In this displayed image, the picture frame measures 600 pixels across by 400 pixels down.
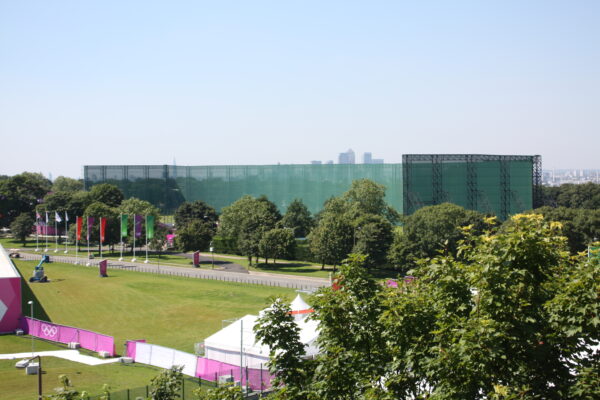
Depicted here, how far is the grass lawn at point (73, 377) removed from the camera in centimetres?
2931

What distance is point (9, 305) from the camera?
140 feet

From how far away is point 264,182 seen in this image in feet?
434

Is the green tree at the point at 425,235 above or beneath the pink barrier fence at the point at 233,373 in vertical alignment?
above

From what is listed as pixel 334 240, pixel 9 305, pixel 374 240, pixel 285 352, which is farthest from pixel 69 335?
pixel 334 240

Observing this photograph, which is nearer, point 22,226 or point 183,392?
point 183,392

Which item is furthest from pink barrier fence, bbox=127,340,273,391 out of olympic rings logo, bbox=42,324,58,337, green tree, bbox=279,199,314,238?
green tree, bbox=279,199,314,238

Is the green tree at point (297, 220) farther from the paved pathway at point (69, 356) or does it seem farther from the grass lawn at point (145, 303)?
the paved pathway at point (69, 356)

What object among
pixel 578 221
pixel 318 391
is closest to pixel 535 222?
pixel 318 391

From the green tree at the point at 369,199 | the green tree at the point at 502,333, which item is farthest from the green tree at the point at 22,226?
the green tree at the point at 502,333

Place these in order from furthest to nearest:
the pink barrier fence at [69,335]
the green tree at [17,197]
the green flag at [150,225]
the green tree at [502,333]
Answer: the green tree at [17,197] < the green flag at [150,225] < the pink barrier fence at [69,335] < the green tree at [502,333]

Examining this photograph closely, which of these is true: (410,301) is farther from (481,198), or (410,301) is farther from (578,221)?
(481,198)

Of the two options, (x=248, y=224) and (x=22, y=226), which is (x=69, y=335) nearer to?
(x=248, y=224)

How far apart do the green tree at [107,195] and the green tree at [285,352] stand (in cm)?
10049

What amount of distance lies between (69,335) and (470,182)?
251 ft
